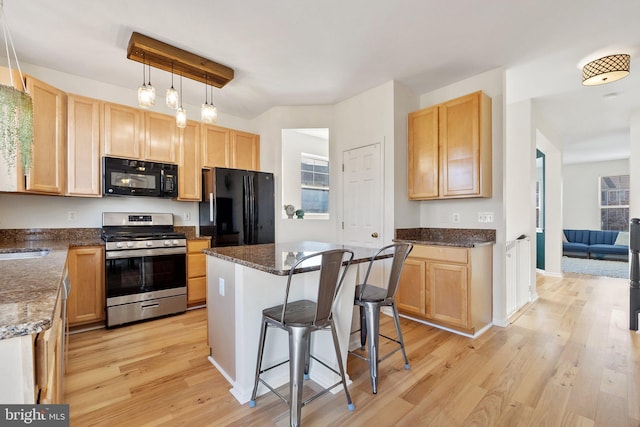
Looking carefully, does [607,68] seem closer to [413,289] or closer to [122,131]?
[413,289]

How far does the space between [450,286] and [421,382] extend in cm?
113

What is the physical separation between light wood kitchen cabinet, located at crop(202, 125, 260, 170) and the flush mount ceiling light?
3978mm

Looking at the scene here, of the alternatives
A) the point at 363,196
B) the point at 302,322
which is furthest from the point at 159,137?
the point at 302,322

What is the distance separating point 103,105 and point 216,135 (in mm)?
1279

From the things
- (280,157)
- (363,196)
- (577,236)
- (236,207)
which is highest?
(280,157)

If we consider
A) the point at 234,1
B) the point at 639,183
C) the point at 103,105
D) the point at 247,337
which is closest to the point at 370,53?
the point at 234,1

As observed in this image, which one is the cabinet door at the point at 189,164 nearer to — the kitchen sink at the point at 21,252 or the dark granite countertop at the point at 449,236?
the kitchen sink at the point at 21,252

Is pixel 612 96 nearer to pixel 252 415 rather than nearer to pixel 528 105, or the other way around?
pixel 528 105

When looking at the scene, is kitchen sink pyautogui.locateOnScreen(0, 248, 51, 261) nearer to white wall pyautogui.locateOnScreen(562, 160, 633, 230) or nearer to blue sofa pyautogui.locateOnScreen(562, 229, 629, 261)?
blue sofa pyautogui.locateOnScreen(562, 229, 629, 261)

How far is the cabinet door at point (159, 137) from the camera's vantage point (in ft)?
11.6

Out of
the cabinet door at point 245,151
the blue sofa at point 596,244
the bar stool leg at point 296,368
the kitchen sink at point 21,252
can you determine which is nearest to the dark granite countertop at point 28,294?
the kitchen sink at point 21,252

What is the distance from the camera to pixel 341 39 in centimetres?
257

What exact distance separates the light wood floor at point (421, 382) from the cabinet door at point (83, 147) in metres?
1.52

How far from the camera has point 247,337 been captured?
74.2 inches
